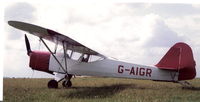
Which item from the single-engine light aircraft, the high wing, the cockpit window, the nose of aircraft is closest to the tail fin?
the single-engine light aircraft

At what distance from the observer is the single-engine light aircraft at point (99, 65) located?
12273mm

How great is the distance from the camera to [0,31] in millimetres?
9664

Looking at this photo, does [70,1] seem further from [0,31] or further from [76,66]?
[76,66]

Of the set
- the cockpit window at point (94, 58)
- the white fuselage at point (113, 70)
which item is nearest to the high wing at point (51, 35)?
the cockpit window at point (94, 58)

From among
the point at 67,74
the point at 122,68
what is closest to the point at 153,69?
the point at 122,68

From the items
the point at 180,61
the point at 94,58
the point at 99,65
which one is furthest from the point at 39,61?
the point at 180,61

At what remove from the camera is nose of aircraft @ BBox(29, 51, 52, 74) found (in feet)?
42.8

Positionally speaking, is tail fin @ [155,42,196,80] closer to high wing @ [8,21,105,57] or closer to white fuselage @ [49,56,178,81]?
white fuselage @ [49,56,178,81]

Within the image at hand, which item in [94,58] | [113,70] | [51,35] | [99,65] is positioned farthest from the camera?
[94,58]

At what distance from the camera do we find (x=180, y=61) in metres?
12.2

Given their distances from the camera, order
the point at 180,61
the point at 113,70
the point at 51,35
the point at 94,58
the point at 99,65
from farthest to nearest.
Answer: the point at 94,58 < the point at 99,65 < the point at 113,70 < the point at 180,61 < the point at 51,35

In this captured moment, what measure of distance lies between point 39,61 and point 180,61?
18.7 feet

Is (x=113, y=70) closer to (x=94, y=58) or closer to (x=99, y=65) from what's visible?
(x=99, y=65)

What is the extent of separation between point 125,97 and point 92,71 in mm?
3877
